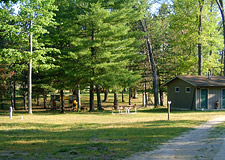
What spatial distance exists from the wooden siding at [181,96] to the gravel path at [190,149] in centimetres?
1717

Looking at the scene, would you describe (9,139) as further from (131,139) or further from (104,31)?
(104,31)

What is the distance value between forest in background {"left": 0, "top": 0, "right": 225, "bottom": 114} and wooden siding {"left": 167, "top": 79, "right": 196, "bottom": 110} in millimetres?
3417

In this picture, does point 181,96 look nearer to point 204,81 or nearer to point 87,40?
point 204,81

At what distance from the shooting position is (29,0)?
23297 mm

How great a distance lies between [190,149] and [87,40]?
61.4 ft

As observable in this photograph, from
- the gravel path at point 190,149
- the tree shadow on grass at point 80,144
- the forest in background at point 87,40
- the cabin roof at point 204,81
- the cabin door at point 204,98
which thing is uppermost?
the forest in background at point 87,40

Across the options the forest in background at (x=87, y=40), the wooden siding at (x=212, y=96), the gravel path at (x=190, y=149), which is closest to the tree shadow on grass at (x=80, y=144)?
the gravel path at (x=190, y=149)

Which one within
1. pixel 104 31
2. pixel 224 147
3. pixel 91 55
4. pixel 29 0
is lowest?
pixel 224 147

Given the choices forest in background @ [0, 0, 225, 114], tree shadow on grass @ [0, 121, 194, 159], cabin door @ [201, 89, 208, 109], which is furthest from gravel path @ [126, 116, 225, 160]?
cabin door @ [201, 89, 208, 109]

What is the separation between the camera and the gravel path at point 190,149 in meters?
7.75

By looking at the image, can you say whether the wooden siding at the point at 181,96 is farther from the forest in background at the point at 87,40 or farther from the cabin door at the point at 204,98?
the forest in background at the point at 87,40

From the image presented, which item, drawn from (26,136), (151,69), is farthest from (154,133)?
(151,69)

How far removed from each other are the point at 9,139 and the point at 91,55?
1693cm

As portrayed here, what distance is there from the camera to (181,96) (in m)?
29.2
